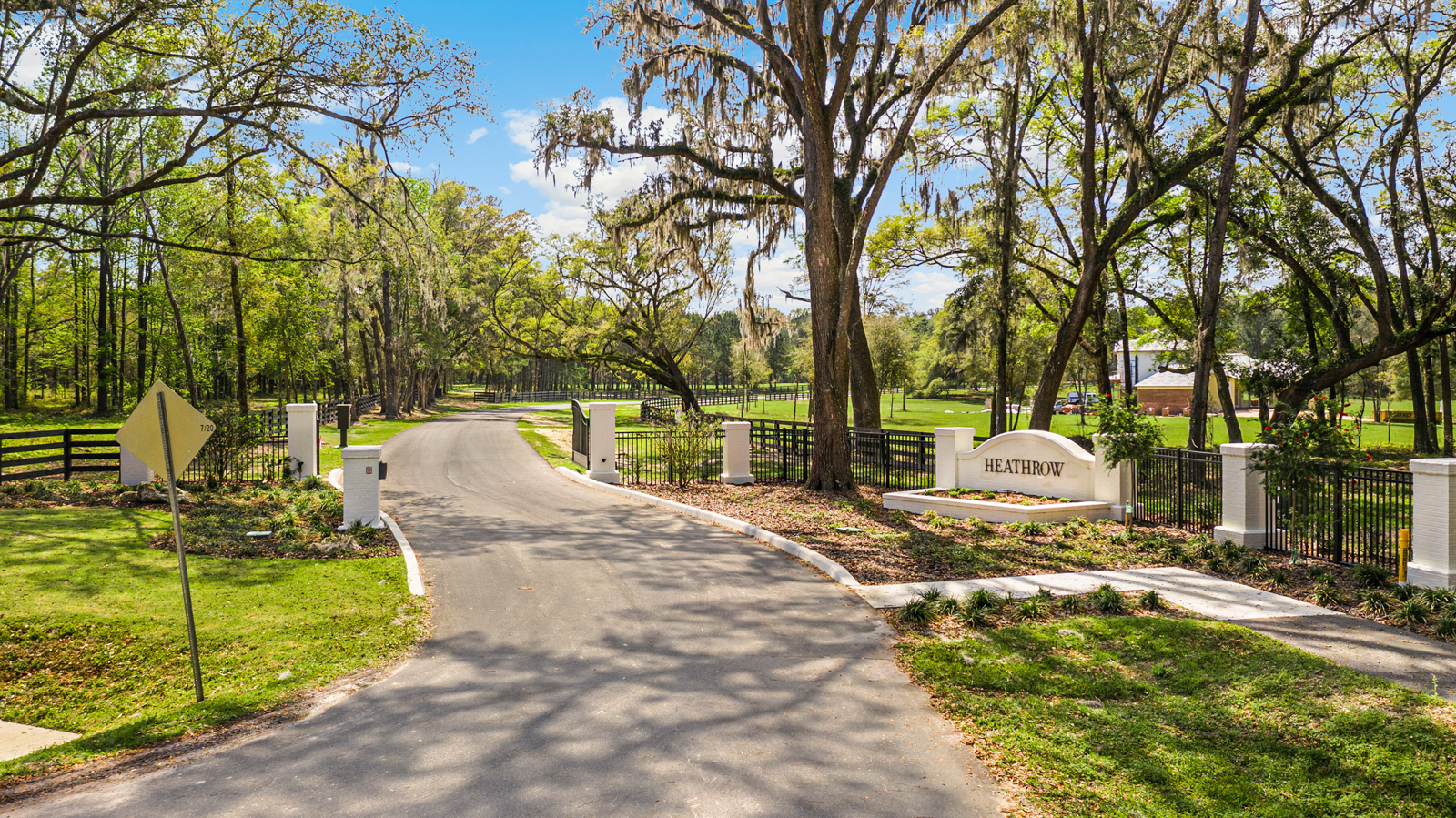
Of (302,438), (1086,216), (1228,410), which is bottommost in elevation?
(302,438)

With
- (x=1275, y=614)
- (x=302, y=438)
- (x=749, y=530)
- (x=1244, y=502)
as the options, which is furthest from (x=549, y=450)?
(x=1275, y=614)

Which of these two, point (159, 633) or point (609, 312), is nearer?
point (159, 633)

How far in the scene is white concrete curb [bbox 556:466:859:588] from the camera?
1023 centimetres

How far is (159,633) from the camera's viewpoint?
25.6 feet

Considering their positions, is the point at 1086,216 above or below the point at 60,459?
above

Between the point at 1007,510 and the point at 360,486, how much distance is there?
1085 cm

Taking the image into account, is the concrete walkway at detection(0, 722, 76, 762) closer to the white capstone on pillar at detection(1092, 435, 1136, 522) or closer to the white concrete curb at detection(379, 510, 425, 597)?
the white concrete curb at detection(379, 510, 425, 597)

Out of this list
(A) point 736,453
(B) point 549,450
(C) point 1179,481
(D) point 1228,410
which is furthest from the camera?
(B) point 549,450

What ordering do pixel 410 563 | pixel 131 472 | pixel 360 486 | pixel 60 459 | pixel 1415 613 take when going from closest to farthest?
pixel 1415 613
pixel 410 563
pixel 360 486
pixel 131 472
pixel 60 459

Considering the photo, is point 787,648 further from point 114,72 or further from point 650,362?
point 650,362

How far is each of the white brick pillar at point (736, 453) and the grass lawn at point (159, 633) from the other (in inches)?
351

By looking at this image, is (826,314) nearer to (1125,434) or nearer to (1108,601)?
(1125,434)

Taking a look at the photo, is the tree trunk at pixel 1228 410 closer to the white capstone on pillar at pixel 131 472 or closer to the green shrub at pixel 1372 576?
the green shrub at pixel 1372 576

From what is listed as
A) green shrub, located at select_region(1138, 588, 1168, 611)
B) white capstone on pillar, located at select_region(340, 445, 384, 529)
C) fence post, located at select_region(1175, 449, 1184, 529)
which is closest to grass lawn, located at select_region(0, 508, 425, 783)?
white capstone on pillar, located at select_region(340, 445, 384, 529)
